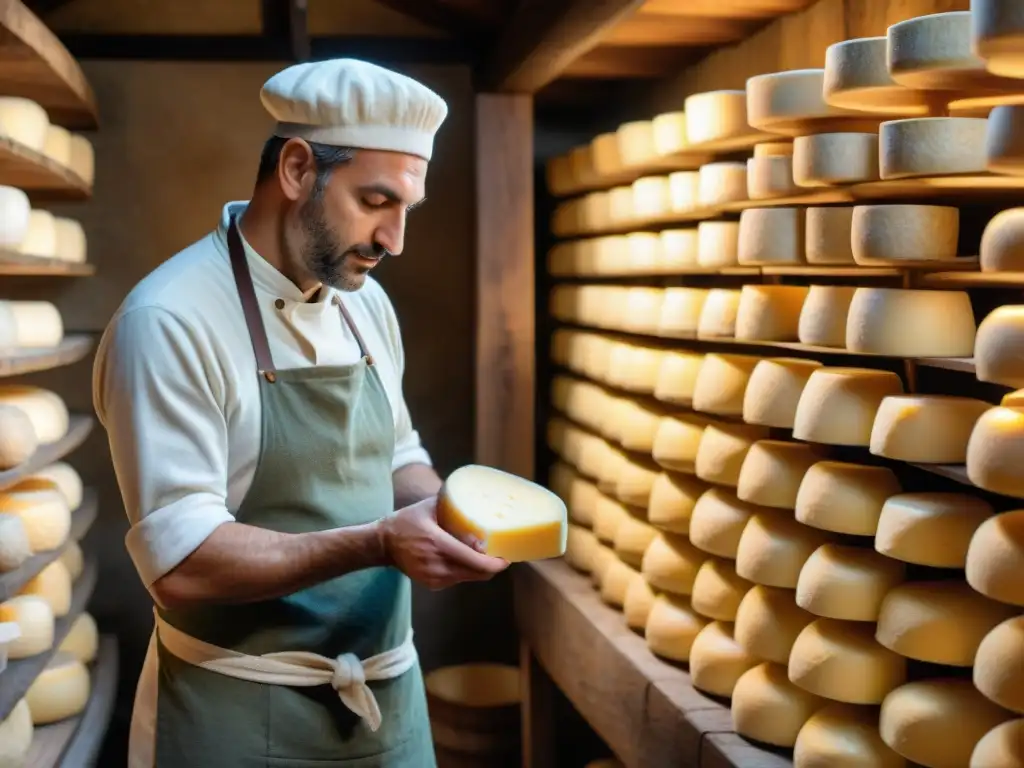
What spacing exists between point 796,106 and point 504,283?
2.15 m

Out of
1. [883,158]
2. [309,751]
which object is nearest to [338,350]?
[309,751]

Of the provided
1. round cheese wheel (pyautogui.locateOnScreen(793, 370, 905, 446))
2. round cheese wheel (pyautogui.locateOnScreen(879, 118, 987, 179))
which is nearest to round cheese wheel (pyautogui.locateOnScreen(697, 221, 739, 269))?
round cheese wheel (pyautogui.locateOnScreen(793, 370, 905, 446))

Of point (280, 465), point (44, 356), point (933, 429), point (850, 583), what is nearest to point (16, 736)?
point (44, 356)

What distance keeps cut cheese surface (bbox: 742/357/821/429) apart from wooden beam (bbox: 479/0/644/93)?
0.82m

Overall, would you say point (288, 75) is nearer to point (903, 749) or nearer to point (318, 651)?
point (318, 651)

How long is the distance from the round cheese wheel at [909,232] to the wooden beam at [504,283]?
232cm

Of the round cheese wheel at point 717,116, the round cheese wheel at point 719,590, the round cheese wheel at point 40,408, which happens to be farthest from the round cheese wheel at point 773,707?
the round cheese wheel at point 40,408

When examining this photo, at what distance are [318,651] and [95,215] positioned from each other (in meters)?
2.98

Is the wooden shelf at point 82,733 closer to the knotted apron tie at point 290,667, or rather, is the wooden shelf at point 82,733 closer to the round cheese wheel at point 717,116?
the knotted apron tie at point 290,667

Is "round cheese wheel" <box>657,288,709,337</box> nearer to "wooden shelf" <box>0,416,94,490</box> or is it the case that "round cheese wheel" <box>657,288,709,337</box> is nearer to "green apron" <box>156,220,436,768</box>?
"green apron" <box>156,220,436,768</box>

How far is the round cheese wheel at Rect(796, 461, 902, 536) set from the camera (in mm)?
2164

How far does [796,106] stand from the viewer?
221 cm

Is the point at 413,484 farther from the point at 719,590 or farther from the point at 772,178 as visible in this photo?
the point at 772,178

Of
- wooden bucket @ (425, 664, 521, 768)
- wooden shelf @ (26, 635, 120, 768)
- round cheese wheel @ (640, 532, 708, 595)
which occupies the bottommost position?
wooden bucket @ (425, 664, 521, 768)
